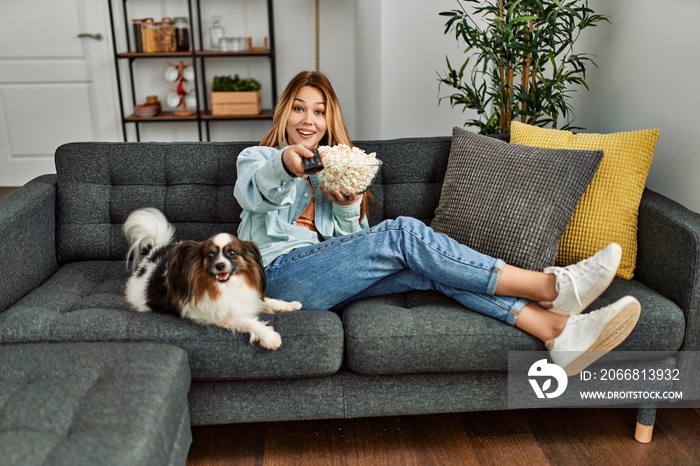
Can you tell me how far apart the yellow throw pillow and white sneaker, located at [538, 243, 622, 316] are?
Answer: 330 millimetres

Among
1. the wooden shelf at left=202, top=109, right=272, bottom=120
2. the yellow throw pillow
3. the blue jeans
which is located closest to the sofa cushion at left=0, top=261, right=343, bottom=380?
the blue jeans

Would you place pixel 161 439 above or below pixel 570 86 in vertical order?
below

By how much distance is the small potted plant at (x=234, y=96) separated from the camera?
4578mm

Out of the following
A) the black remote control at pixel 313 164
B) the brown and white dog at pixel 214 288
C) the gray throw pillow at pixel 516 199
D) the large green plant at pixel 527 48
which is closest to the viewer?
the brown and white dog at pixel 214 288

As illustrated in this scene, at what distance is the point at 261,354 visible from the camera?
169cm

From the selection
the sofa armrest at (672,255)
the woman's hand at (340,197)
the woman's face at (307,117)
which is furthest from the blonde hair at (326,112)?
the sofa armrest at (672,255)

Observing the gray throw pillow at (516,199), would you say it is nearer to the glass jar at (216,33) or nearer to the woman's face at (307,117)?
the woman's face at (307,117)

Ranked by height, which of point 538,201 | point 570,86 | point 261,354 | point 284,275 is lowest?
point 261,354

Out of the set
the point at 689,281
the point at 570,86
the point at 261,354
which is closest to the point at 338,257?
the point at 261,354

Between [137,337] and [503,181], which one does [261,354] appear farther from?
[503,181]

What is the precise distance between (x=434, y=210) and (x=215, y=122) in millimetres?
3013

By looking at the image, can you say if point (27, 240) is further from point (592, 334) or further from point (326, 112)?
point (592, 334)

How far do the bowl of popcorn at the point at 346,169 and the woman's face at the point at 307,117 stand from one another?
30cm

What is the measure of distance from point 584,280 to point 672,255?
1.18 feet
